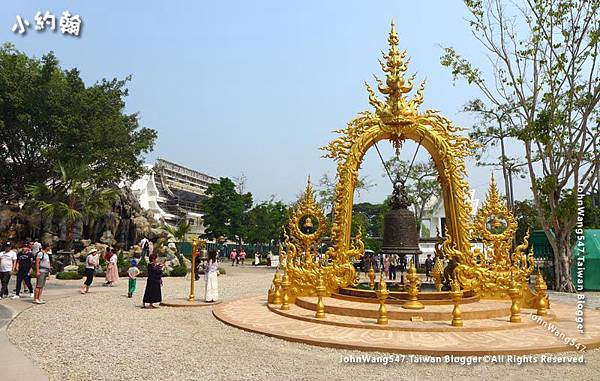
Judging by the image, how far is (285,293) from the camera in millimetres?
10938

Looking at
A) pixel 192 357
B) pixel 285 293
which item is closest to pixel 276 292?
pixel 285 293

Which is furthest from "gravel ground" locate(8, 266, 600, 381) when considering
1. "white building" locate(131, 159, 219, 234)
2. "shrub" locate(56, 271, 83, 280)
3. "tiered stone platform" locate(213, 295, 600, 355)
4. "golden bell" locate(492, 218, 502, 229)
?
"white building" locate(131, 159, 219, 234)

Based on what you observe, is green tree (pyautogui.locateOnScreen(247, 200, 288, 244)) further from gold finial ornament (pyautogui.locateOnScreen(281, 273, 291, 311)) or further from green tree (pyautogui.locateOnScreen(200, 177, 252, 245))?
gold finial ornament (pyautogui.locateOnScreen(281, 273, 291, 311))

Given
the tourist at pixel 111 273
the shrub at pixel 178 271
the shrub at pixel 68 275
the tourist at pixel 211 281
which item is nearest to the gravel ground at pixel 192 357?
the tourist at pixel 211 281

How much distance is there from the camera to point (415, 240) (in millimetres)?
11180

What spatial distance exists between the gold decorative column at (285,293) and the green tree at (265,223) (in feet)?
110

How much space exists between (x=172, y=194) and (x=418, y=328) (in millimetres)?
66497

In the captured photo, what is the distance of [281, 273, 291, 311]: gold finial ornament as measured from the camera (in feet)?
34.9

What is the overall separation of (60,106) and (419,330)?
2794 centimetres

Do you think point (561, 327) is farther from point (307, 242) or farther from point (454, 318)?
point (307, 242)

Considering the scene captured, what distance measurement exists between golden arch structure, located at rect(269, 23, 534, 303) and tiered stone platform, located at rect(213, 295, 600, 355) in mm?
677

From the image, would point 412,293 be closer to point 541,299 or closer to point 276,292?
point 541,299

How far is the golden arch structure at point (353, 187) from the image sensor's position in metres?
11.1

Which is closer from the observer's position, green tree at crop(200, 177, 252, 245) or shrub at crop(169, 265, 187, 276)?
shrub at crop(169, 265, 187, 276)
